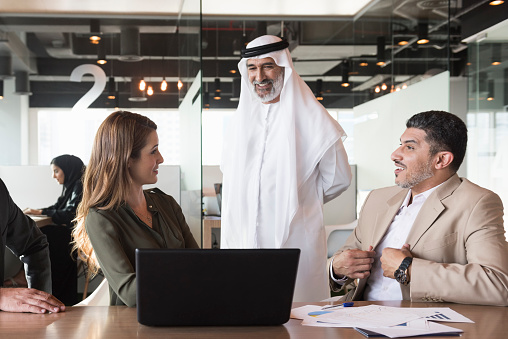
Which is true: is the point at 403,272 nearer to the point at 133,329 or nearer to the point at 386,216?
the point at 386,216

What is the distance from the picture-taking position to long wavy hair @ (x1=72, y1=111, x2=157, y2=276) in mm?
2129

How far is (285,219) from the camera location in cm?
297

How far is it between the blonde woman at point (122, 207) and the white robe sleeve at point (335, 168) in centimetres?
95

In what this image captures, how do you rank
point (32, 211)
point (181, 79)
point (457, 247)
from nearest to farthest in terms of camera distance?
point (457, 247) → point (181, 79) → point (32, 211)

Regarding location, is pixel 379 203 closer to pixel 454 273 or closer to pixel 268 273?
pixel 454 273

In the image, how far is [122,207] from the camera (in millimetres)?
2141

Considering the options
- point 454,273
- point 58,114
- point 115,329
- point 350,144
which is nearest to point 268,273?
point 115,329

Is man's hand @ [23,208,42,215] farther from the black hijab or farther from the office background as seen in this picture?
the black hijab

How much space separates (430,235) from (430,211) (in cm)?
9

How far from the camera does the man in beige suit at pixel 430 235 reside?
1.92 m

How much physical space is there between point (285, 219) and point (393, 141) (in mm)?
3330

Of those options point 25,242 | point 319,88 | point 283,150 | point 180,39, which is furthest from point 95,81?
point 319,88

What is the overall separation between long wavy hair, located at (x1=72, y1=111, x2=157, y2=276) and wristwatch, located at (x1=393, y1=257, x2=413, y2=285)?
3.27 feet

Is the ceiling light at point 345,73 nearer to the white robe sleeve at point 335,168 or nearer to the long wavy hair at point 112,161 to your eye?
the white robe sleeve at point 335,168
